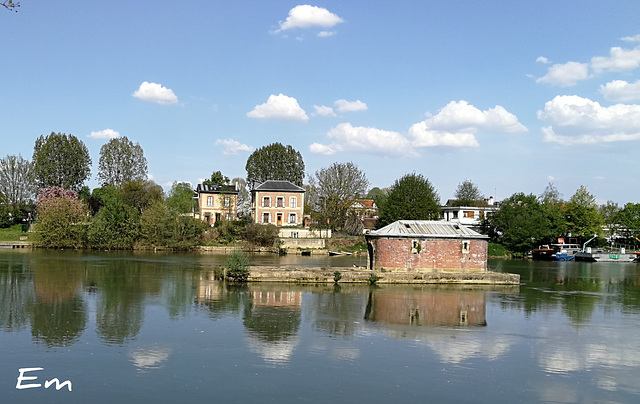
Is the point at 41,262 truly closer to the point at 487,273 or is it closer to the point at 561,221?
the point at 487,273

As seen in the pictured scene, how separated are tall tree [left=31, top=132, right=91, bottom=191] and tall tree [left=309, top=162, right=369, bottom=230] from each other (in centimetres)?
3223

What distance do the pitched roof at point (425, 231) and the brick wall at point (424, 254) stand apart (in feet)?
1.03

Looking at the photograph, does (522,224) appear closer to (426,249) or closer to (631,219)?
(631,219)

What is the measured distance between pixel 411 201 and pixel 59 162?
4644cm

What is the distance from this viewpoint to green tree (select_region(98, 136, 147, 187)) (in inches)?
3100

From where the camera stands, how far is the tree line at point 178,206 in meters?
60.6

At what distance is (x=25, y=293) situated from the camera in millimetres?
26188

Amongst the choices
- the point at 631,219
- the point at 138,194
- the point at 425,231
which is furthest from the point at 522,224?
the point at 138,194

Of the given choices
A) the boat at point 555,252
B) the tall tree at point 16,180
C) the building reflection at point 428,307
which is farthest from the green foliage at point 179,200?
the boat at point 555,252

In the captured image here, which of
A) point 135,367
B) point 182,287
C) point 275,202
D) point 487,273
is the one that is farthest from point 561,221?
point 135,367

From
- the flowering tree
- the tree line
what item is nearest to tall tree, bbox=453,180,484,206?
the tree line

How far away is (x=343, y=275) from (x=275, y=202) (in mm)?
43776

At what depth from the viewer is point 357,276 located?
105ft
